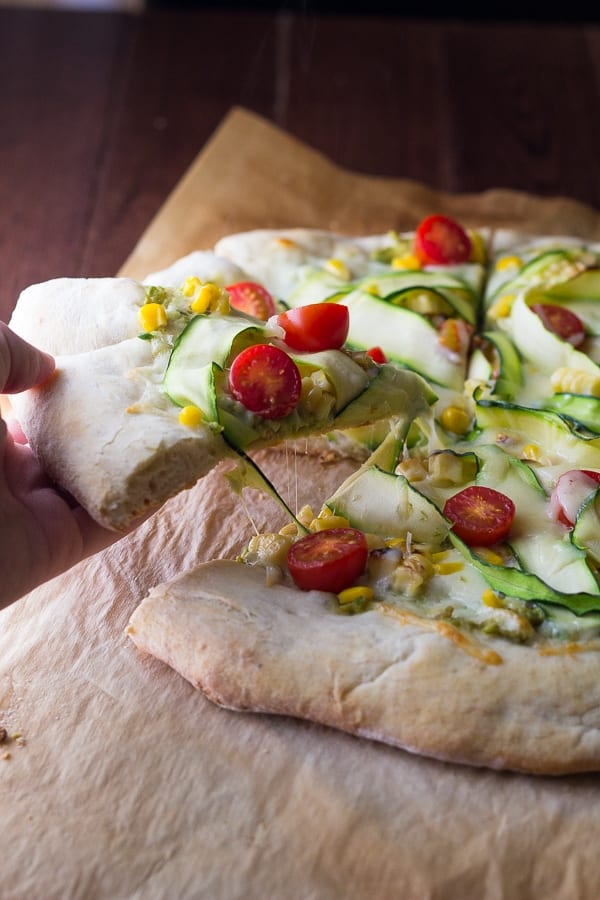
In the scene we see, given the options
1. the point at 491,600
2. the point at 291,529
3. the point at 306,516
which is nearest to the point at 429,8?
the point at 306,516

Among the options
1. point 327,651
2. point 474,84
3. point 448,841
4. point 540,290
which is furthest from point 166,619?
point 474,84

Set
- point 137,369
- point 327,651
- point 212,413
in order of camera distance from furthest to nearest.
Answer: point 137,369 → point 212,413 → point 327,651

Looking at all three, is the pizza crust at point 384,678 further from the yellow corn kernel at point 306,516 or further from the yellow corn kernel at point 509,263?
the yellow corn kernel at point 509,263

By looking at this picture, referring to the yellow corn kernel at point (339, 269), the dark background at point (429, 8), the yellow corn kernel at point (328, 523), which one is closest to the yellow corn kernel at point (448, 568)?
the yellow corn kernel at point (328, 523)

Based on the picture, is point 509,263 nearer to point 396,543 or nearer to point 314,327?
point 314,327

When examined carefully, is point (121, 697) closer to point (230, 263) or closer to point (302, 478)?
point (302, 478)

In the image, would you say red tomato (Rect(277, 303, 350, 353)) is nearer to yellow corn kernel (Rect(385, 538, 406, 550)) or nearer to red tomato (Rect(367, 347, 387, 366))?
red tomato (Rect(367, 347, 387, 366))

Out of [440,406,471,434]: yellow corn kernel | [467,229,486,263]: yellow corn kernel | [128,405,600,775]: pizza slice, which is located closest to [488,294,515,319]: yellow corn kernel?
[467,229,486,263]: yellow corn kernel
